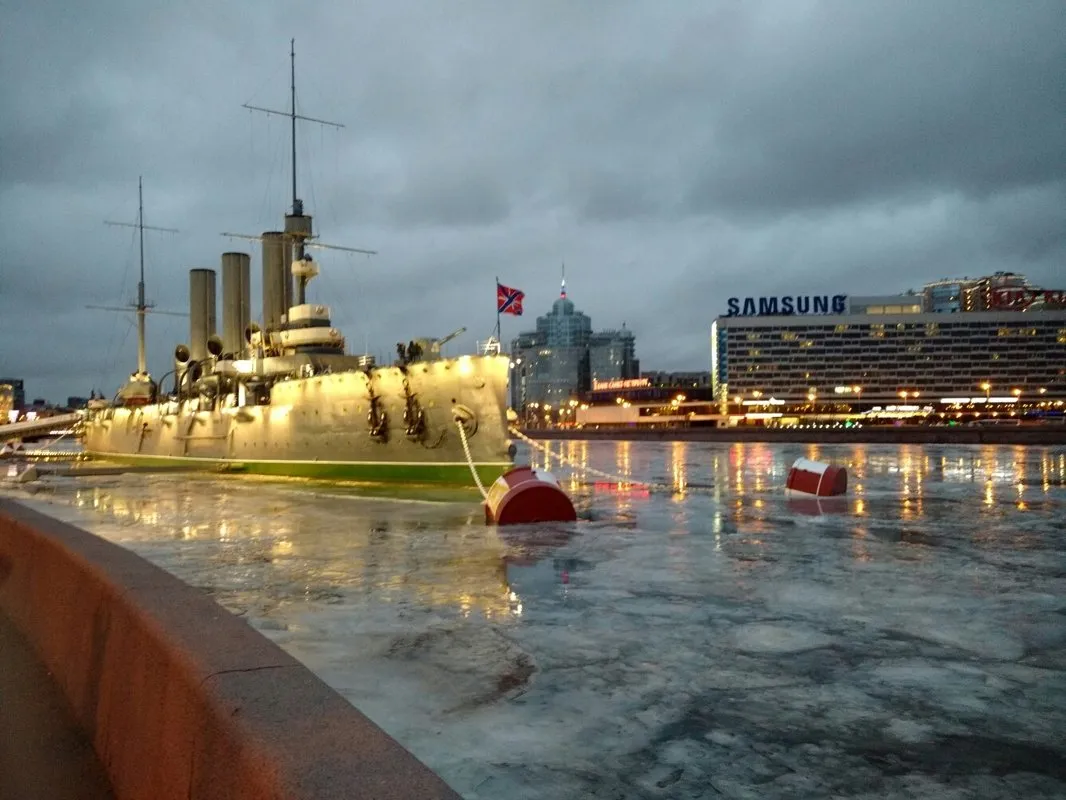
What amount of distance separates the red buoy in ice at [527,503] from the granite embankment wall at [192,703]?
320 inches

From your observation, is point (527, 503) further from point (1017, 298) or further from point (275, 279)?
point (1017, 298)

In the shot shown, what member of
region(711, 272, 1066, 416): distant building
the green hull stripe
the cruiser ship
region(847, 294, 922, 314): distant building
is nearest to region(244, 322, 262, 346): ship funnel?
the cruiser ship

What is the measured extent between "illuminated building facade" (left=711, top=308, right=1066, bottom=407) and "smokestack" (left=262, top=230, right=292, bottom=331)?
378 ft

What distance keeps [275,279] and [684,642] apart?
3109 cm

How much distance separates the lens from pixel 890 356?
14425 cm

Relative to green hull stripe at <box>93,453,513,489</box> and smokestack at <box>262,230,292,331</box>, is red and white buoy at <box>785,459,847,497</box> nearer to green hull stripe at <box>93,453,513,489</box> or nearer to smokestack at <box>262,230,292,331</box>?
green hull stripe at <box>93,453,513,489</box>

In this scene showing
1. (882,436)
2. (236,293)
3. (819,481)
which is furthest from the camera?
(882,436)

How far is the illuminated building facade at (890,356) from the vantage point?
141 m

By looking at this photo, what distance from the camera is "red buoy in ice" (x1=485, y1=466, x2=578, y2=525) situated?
1272cm

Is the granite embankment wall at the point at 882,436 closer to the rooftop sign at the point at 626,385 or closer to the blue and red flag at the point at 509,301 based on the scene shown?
the blue and red flag at the point at 509,301

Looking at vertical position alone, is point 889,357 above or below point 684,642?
above

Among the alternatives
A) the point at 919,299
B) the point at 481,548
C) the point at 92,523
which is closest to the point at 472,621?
the point at 481,548

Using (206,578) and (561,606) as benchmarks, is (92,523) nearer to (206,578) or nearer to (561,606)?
(206,578)

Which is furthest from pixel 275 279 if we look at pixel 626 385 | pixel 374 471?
pixel 626 385
